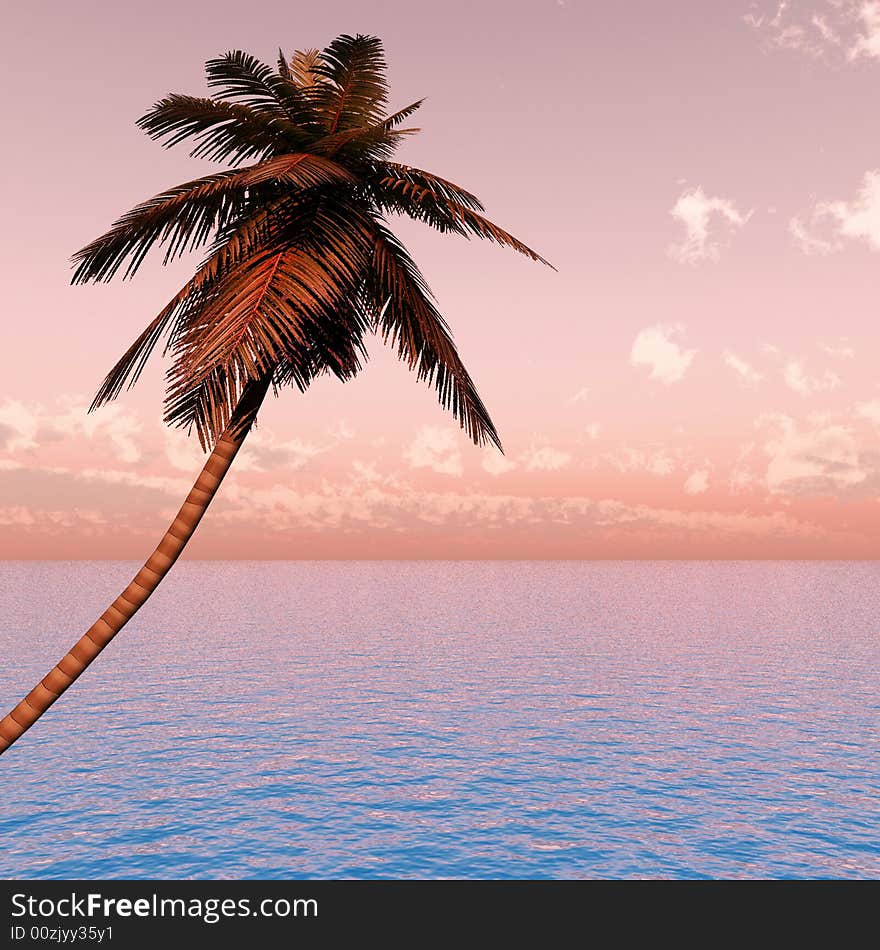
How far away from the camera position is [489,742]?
43.7 meters

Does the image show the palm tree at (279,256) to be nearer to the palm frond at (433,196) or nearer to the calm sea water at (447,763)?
the palm frond at (433,196)

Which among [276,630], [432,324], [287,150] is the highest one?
[287,150]

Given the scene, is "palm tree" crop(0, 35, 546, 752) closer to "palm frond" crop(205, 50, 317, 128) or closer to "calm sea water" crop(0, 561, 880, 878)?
"palm frond" crop(205, 50, 317, 128)

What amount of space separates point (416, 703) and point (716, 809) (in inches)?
1063

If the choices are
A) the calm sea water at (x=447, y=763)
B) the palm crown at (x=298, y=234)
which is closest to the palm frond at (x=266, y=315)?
the palm crown at (x=298, y=234)

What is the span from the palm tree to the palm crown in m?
0.02

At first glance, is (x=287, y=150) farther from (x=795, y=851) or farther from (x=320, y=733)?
(x=320, y=733)

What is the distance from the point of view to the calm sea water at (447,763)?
26750mm

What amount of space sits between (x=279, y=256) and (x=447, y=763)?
110ft

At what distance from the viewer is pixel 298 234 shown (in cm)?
1105

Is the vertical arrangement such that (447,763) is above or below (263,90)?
below
